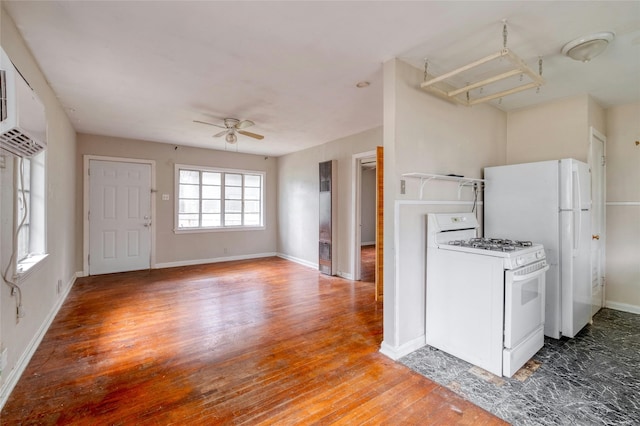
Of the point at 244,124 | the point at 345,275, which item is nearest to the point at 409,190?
the point at 244,124

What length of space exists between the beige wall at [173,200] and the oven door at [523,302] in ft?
18.7

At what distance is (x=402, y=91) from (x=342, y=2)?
948 millimetres

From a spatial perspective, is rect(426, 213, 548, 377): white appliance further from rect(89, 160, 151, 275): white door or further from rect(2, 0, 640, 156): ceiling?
rect(89, 160, 151, 275): white door

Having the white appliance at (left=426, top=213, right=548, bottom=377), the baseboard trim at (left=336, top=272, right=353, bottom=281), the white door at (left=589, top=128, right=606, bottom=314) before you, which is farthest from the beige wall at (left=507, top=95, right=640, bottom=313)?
the baseboard trim at (left=336, top=272, right=353, bottom=281)

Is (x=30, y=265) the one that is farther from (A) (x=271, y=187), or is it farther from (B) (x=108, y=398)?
(A) (x=271, y=187)

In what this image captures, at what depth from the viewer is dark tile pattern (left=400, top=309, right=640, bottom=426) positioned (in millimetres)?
1808

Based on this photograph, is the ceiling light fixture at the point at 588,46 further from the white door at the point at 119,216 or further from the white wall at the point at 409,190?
the white door at the point at 119,216

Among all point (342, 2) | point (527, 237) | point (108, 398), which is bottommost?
point (108, 398)

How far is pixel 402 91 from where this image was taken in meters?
2.53

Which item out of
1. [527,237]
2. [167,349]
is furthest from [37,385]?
[527,237]

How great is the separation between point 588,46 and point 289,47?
2.24 m

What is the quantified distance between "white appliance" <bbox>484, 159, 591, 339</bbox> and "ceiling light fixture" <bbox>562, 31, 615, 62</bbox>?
3.00 ft

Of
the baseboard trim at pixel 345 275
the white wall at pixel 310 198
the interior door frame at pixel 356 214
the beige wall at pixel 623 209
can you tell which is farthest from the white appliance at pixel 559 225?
the baseboard trim at pixel 345 275

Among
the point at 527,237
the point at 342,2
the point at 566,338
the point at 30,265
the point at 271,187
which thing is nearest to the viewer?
the point at 342,2
